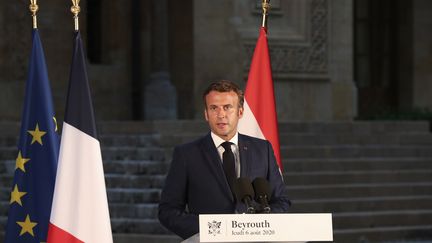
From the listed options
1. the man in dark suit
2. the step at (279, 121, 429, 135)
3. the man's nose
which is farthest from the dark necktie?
the step at (279, 121, 429, 135)

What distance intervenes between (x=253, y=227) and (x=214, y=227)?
0.52ft

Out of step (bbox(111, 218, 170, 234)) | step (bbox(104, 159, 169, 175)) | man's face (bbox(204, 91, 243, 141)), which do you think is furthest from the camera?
step (bbox(104, 159, 169, 175))

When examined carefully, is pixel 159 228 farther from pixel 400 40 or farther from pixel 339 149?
pixel 400 40

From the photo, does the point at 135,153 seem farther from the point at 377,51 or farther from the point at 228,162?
the point at 377,51

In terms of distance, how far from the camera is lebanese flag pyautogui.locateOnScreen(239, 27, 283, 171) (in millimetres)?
8055

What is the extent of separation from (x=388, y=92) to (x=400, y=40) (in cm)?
105

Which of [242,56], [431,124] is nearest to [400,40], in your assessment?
[431,124]

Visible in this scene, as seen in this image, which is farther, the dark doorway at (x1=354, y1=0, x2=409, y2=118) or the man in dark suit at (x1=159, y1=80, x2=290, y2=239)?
the dark doorway at (x1=354, y1=0, x2=409, y2=118)

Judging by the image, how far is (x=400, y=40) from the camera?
2211 cm

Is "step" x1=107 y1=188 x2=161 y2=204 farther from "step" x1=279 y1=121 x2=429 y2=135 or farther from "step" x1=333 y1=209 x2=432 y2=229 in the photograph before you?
"step" x1=279 y1=121 x2=429 y2=135

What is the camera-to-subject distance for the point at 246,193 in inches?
182

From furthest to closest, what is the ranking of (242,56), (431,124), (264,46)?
1. (431,124)
2. (242,56)
3. (264,46)

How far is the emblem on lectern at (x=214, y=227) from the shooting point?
4.56 meters

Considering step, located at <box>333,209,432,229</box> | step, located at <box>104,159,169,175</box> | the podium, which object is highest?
the podium
